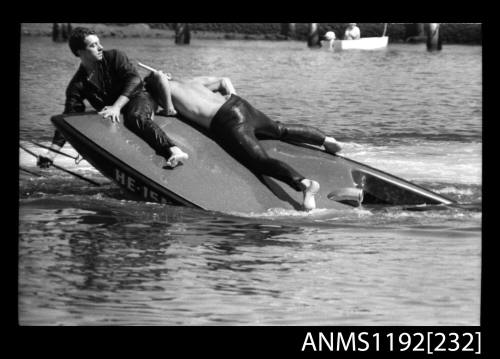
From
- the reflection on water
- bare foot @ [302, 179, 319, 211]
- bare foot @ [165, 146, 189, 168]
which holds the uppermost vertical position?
bare foot @ [165, 146, 189, 168]

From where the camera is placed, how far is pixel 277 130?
1008 cm

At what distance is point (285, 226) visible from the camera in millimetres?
9648

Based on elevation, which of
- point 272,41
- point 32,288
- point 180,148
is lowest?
point 32,288

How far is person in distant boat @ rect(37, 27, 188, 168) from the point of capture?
984cm

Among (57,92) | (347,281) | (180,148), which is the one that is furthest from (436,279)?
(57,92)

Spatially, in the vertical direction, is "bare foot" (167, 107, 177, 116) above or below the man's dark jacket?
below

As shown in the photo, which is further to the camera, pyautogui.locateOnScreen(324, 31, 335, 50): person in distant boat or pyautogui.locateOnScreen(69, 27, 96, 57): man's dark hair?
pyautogui.locateOnScreen(324, 31, 335, 50): person in distant boat

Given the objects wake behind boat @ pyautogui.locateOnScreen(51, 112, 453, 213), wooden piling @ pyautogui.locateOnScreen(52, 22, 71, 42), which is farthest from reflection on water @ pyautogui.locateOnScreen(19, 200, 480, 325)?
wooden piling @ pyautogui.locateOnScreen(52, 22, 71, 42)

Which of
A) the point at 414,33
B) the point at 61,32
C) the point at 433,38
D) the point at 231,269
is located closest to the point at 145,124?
the point at 61,32

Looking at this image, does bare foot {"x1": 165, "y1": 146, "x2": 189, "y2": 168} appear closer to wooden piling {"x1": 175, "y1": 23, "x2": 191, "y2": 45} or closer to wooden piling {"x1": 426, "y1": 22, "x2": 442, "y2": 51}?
wooden piling {"x1": 175, "y1": 23, "x2": 191, "y2": 45}

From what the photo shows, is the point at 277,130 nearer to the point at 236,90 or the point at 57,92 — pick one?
the point at 236,90

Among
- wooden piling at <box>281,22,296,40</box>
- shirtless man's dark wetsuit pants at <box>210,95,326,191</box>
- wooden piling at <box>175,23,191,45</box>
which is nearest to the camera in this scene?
shirtless man's dark wetsuit pants at <box>210,95,326,191</box>
